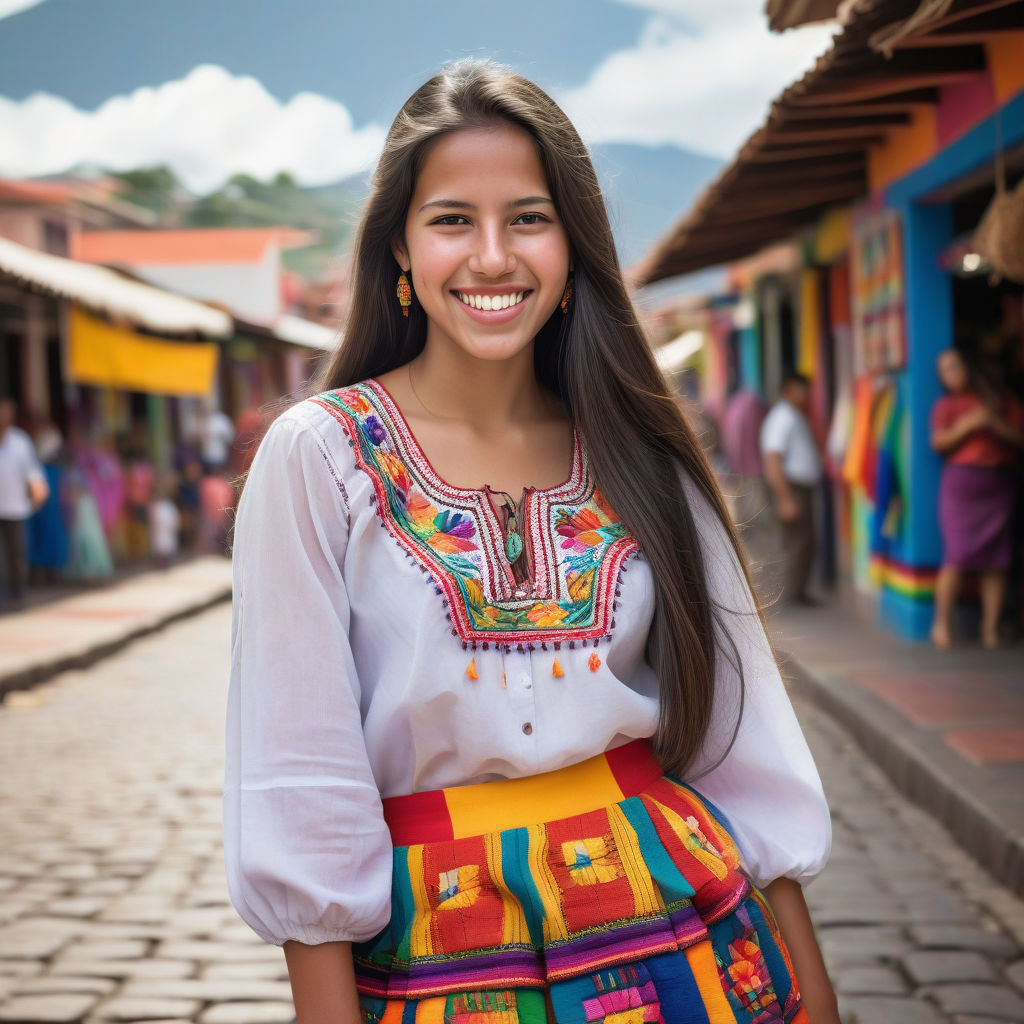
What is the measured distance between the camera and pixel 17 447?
13211 millimetres

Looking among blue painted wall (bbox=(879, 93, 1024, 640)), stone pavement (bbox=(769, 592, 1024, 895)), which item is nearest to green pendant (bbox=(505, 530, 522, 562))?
stone pavement (bbox=(769, 592, 1024, 895))

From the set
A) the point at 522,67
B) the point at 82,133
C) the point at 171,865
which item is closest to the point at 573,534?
the point at 522,67

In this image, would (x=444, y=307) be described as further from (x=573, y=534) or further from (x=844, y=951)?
(x=844, y=951)

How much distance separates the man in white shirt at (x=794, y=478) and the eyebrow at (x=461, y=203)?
9848 millimetres

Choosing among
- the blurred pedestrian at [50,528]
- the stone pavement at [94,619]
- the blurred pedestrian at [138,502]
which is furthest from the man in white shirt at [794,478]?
the blurred pedestrian at [138,502]

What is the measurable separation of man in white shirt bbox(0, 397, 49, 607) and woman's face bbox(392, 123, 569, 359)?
39.8 ft

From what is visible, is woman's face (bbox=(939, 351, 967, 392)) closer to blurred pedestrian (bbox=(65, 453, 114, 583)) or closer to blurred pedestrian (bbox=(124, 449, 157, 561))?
blurred pedestrian (bbox=(65, 453, 114, 583))

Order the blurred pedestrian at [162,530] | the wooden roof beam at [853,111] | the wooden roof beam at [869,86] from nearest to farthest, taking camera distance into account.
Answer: the wooden roof beam at [869,86], the wooden roof beam at [853,111], the blurred pedestrian at [162,530]

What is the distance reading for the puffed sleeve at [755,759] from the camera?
6.28 feet

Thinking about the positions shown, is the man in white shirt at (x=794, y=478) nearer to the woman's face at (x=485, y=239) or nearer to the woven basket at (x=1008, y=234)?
the woven basket at (x=1008, y=234)

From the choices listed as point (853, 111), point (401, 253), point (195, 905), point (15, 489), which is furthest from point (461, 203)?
point (15, 489)

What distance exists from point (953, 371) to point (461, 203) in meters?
7.47

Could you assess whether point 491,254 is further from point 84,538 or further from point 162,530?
point 162,530

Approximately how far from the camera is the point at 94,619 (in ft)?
40.7
